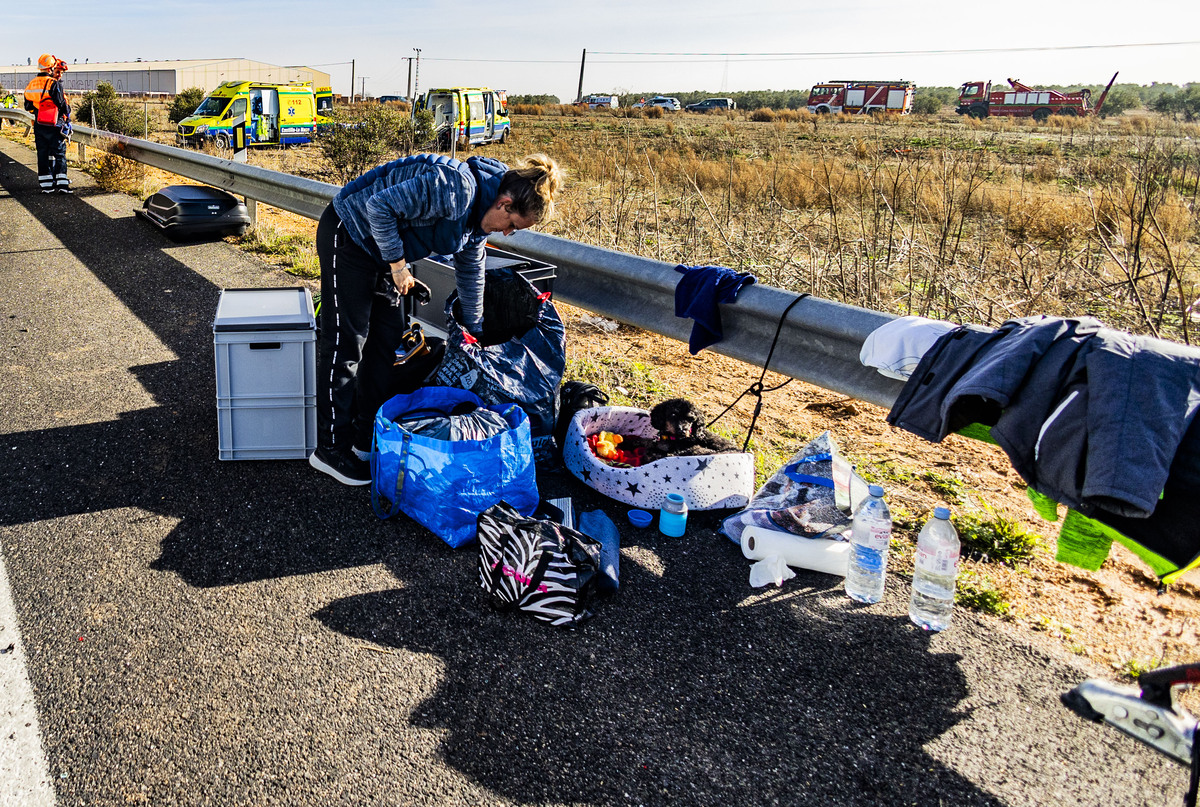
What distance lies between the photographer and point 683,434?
4172 mm

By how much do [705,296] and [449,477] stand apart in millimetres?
1542

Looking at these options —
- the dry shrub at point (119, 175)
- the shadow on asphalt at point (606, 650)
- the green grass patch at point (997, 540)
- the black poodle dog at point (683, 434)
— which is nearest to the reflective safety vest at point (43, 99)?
the dry shrub at point (119, 175)

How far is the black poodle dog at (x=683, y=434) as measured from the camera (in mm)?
4160

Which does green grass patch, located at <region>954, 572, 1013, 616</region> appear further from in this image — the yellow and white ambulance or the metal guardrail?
the yellow and white ambulance

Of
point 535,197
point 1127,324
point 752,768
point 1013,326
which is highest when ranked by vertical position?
point 535,197

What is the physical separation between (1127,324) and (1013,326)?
3.62 m

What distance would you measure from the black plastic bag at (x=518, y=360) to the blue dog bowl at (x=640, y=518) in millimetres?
630

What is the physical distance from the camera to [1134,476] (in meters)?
2.38

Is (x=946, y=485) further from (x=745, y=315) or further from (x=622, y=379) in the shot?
(x=622, y=379)

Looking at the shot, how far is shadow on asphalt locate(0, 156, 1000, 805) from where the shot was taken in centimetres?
235

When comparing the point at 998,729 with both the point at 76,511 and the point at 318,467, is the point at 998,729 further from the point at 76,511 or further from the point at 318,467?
the point at 76,511

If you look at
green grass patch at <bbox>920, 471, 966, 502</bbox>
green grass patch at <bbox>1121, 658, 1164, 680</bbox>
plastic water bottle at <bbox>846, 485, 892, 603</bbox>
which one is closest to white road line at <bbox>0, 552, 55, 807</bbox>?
plastic water bottle at <bbox>846, 485, 892, 603</bbox>

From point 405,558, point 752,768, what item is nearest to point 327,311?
point 405,558

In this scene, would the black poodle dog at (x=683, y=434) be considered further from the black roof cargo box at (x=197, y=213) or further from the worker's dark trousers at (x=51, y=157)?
the worker's dark trousers at (x=51, y=157)
